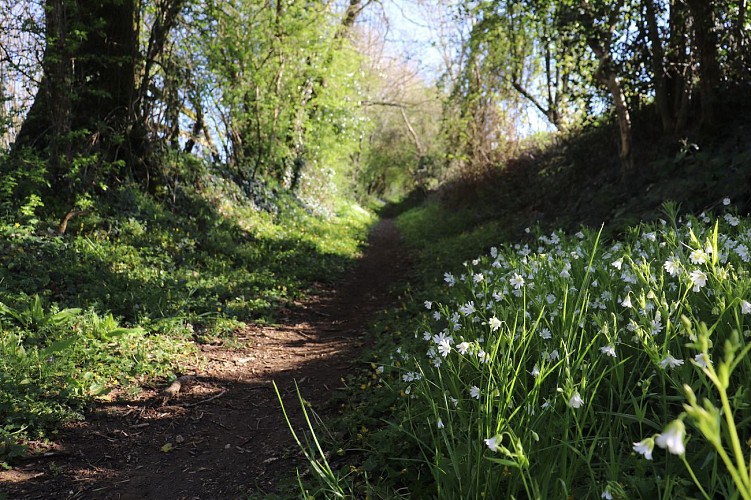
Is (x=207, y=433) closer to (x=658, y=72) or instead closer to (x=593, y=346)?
(x=593, y=346)

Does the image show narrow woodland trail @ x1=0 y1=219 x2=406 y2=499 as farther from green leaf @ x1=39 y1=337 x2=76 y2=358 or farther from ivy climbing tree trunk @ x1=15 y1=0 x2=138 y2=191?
ivy climbing tree trunk @ x1=15 y1=0 x2=138 y2=191

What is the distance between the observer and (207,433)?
3.45 meters

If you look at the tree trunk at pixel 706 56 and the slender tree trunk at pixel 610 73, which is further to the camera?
the slender tree trunk at pixel 610 73

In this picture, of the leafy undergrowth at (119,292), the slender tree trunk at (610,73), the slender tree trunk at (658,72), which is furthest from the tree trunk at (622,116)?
the leafy undergrowth at (119,292)

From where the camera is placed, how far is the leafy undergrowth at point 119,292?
3496mm

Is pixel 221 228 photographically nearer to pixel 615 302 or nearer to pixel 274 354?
pixel 274 354

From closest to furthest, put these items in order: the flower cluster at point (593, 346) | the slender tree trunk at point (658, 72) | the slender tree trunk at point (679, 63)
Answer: the flower cluster at point (593, 346) → the slender tree trunk at point (679, 63) → the slender tree trunk at point (658, 72)

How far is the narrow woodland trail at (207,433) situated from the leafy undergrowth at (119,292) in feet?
0.74

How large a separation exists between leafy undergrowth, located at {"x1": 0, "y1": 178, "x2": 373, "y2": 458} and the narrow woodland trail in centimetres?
23

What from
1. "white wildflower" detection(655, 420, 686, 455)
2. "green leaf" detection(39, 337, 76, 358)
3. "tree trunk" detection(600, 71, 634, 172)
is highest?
"tree trunk" detection(600, 71, 634, 172)

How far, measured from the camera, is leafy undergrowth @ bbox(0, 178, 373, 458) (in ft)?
11.5

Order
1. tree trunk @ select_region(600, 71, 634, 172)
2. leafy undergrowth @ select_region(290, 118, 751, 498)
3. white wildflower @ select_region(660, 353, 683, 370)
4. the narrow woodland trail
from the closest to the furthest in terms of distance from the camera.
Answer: leafy undergrowth @ select_region(290, 118, 751, 498) → white wildflower @ select_region(660, 353, 683, 370) → the narrow woodland trail → tree trunk @ select_region(600, 71, 634, 172)

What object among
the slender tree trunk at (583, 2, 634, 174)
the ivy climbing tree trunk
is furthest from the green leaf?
the slender tree trunk at (583, 2, 634, 174)

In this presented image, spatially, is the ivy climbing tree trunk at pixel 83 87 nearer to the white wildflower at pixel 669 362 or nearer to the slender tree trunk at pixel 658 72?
the white wildflower at pixel 669 362
